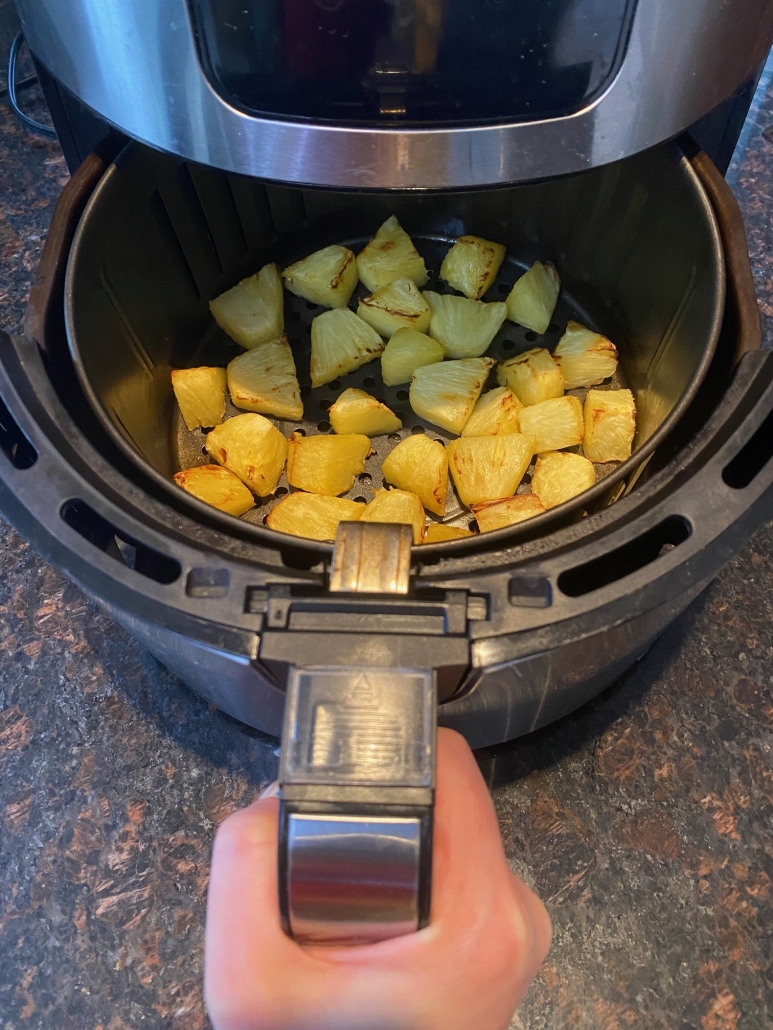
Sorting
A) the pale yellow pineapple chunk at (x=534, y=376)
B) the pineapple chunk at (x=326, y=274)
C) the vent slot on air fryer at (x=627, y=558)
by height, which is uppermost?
the vent slot on air fryer at (x=627, y=558)

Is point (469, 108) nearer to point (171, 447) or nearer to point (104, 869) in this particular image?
point (171, 447)

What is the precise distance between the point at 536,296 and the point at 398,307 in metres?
0.14

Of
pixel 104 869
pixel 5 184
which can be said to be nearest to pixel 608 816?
pixel 104 869

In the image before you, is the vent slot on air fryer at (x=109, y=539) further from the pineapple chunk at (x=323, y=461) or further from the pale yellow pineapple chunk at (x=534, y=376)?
the pale yellow pineapple chunk at (x=534, y=376)

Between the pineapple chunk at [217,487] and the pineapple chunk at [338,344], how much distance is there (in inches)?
5.7

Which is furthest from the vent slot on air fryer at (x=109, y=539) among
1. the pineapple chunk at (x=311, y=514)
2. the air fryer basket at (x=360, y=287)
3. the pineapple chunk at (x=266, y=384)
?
the pineapple chunk at (x=266, y=384)

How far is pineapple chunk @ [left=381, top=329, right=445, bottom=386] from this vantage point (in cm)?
71

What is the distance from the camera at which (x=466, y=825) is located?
0.37 meters

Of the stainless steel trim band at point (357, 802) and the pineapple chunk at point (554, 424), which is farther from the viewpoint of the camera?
the pineapple chunk at point (554, 424)

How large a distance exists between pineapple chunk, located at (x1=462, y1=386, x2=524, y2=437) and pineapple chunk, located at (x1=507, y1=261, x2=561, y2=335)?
101 mm

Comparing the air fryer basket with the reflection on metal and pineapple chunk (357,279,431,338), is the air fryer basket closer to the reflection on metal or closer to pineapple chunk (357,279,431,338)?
pineapple chunk (357,279,431,338)

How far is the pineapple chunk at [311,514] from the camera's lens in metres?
0.60

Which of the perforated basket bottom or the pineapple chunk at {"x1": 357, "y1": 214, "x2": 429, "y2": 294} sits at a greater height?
the pineapple chunk at {"x1": 357, "y1": 214, "x2": 429, "y2": 294}

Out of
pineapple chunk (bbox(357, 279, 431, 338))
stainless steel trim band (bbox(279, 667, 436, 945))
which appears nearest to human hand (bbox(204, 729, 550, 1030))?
stainless steel trim band (bbox(279, 667, 436, 945))
